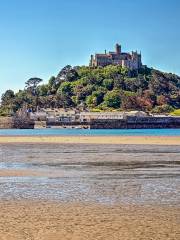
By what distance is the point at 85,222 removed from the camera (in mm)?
15258

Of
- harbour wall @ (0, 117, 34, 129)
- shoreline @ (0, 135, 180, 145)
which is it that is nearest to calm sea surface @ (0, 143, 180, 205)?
shoreline @ (0, 135, 180, 145)

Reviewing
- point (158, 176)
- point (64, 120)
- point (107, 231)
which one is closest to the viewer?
point (107, 231)

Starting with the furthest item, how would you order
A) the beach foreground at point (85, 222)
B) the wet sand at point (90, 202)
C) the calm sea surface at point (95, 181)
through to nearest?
1. the calm sea surface at point (95, 181)
2. the wet sand at point (90, 202)
3. the beach foreground at point (85, 222)

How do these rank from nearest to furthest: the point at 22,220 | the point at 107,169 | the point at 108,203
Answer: the point at 22,220 < the point at 108,203 < the point at 107,169

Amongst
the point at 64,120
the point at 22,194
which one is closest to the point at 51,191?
the point at 22,194

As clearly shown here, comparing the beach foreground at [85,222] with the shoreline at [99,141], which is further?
the shoreline at [99,141]

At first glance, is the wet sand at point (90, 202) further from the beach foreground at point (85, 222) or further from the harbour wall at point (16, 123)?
the harbour wall at point (16, 123)

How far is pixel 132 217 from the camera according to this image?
15938 millimetres

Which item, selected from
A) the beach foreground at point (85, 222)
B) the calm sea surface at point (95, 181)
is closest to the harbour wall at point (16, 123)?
the calm sea surface at point (95, 181)

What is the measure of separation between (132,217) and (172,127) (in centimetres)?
18438

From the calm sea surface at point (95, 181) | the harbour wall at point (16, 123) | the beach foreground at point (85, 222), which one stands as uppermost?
the harbour wall at point (16, 123)

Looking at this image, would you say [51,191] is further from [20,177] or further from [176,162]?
[176,162]

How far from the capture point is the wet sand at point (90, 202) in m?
14.1

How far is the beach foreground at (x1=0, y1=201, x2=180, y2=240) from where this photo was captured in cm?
1366
